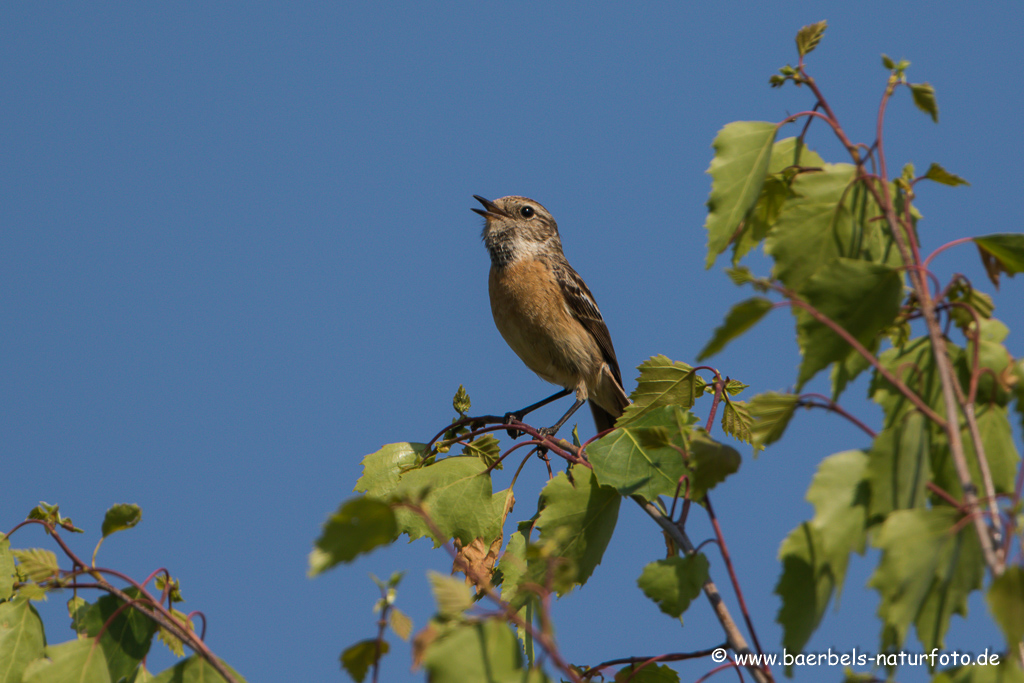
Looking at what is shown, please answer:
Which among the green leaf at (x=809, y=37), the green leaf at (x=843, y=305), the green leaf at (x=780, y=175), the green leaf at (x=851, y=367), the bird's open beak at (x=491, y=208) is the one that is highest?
the bird's open beak at (x=491, y=208)

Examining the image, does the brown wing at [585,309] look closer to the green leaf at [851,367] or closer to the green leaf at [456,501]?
the green leaf at [456,501]

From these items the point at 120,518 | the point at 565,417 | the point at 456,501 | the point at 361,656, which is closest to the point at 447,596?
the point at 361,656

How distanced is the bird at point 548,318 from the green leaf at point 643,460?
4.50 metres

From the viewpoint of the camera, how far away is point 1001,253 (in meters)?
2.95

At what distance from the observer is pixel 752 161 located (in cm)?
320

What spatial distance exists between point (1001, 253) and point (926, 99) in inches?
23.7

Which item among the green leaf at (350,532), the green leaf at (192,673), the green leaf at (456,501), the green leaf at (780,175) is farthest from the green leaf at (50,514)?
the green leaf at (780,175)

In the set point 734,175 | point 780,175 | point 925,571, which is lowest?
point 925,571

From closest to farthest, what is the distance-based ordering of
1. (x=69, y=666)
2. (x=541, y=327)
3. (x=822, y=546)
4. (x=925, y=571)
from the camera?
(x=925, y=571) → (x=822, y=546) → (x=69, y=666) → (x=541, y=327)

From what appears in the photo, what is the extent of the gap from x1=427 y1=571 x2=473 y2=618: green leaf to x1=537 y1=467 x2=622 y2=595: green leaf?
1724 millimetres

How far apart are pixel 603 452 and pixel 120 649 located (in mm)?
2150

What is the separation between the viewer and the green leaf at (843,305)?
8.34 feet

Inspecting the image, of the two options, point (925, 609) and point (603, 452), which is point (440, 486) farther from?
point (925, 609)

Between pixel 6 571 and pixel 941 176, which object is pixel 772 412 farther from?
pixel 6 571
